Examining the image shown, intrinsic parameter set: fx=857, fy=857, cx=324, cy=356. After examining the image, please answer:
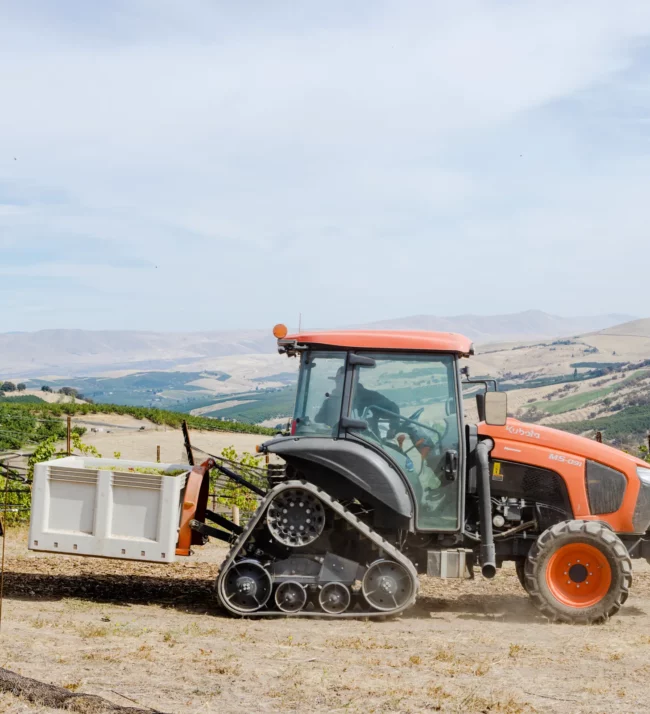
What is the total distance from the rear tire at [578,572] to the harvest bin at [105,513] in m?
3.65

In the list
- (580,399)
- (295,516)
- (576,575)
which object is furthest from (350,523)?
(580,399)

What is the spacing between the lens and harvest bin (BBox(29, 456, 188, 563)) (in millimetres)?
8555

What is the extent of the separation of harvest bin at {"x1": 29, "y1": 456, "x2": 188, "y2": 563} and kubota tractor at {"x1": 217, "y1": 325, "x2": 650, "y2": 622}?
80 centimetres

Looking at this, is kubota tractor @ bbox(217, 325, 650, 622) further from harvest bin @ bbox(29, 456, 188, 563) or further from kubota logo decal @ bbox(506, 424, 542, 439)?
harvest bin @ bbox(29, 456, 188, 563)

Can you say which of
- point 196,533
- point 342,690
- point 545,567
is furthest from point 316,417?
point 342,690

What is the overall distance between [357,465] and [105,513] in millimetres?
2594

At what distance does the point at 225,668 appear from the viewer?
6266 mm

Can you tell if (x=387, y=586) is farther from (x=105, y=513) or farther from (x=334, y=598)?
(x=105, y=513)

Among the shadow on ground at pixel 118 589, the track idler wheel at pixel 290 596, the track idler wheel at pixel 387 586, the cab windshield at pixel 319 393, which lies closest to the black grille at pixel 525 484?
the track idler wheel at pixel 387 586

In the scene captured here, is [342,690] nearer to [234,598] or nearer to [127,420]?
[234,598]

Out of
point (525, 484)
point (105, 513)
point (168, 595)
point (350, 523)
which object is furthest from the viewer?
point (168, 595)

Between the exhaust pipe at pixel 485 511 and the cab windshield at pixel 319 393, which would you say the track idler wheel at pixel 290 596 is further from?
the exhaust pipe at pixel 485 511

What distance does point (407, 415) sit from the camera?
846 centimetres

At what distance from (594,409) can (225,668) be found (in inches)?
3732
